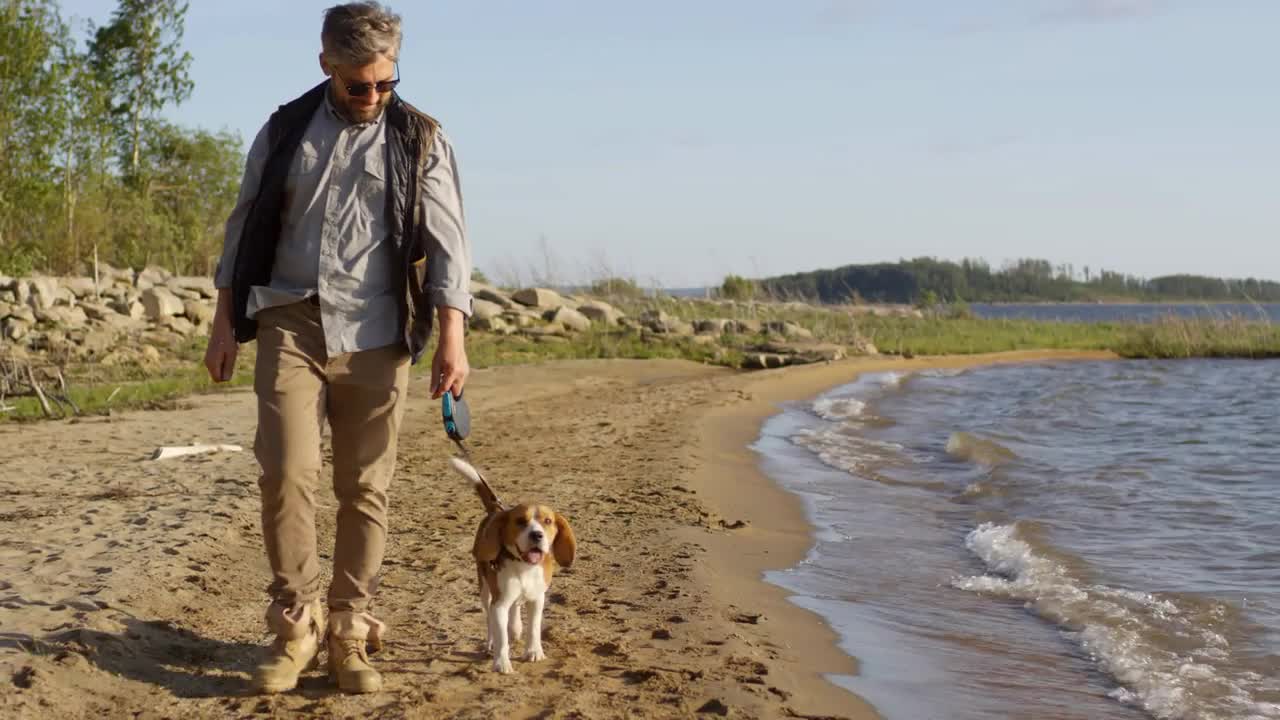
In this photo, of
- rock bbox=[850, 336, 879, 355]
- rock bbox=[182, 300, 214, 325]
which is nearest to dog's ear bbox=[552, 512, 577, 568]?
rock bbox=[182, 300, 214, 325]

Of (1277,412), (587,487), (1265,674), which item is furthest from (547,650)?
(1277,412)

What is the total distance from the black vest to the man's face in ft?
0.26

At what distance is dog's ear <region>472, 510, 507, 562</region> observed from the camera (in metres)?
4.58

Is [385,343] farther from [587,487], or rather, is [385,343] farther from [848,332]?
[848,332]

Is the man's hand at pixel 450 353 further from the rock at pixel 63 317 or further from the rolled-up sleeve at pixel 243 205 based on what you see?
the rock at pixel 63 317

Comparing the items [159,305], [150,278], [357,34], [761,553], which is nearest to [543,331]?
[159,305]

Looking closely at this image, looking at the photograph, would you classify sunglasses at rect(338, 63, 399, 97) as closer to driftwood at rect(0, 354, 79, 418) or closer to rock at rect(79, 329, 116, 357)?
driftwood at rect(0, 354, 79, 418)

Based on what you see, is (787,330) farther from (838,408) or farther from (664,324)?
(838,408)

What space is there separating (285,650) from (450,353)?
3.76 ft

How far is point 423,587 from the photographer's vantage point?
6082 millimetres

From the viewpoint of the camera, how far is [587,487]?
9281mm

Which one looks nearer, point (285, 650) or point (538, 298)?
point (285, 650)

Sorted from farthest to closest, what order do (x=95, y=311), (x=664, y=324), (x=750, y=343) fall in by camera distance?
(x=664, y=324)
(x=750, y=343)
(x=95, y=311)

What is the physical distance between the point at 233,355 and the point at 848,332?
27968mm
